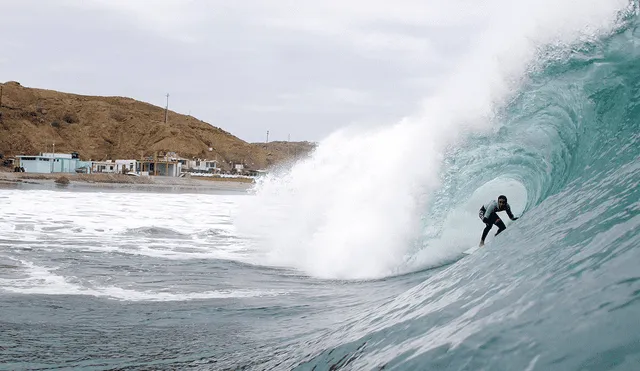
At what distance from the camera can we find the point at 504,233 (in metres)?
7.91

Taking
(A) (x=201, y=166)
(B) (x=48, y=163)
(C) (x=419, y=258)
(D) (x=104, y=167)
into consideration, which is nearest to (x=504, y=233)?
(C) (x=419, y=258)

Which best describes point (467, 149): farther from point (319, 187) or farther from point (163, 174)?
point (163, 174)

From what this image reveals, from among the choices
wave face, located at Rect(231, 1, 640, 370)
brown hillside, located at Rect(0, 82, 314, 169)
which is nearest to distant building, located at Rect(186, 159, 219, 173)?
brown hillside, located at Rect(0, 82, 314, 169)

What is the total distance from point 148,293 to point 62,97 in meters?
167

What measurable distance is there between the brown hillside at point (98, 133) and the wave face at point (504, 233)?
107238mm

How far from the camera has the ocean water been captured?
4094mm

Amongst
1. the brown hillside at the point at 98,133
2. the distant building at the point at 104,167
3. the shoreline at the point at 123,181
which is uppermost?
the brown hillside at the point at 98,133

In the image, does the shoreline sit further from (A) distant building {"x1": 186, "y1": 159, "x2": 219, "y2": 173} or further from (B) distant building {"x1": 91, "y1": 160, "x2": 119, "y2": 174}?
(A) distant building {"x1": 186, "y1": 159, "x2": 219, "y2": 173}

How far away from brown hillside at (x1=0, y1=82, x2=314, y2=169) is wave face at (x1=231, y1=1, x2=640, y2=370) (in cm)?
10724

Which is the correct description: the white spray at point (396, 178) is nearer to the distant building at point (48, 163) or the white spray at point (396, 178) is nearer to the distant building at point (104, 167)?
the distant building at point (48, 163)

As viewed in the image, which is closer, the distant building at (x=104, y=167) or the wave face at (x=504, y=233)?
the wave face at (x=504, y=233)

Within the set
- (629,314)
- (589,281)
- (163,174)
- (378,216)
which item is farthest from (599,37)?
(163,174)

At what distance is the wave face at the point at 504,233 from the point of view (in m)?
3.74

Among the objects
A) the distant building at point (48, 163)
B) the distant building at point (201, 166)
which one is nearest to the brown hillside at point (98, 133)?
the distant building at point (201, 166)
